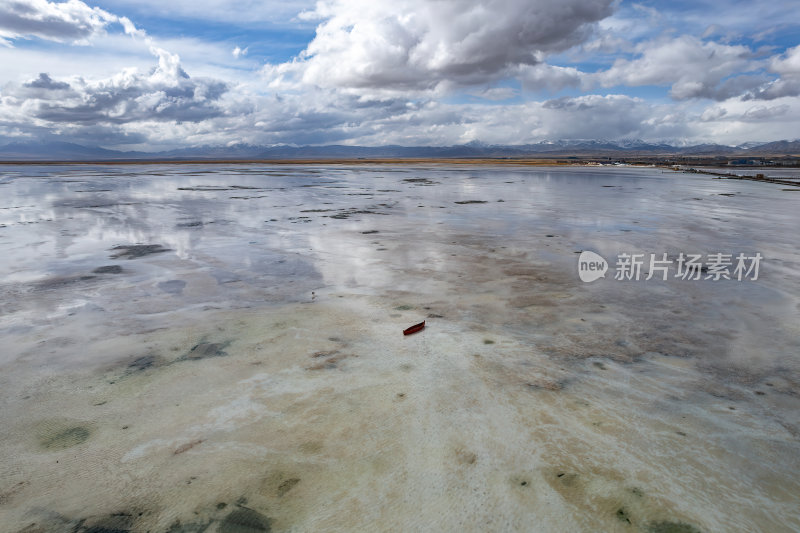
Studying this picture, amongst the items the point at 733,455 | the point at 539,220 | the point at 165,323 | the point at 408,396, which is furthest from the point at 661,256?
the point at 165,323

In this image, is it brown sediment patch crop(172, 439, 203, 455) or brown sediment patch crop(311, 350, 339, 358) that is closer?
brown sediment patch crop(172, 439, 203, 455)

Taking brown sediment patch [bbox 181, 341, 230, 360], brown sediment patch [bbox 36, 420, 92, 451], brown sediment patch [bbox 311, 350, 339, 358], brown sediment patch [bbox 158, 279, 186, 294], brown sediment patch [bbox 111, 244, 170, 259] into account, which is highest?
brown sediment patch [bbox 311, 350, 339, 358]

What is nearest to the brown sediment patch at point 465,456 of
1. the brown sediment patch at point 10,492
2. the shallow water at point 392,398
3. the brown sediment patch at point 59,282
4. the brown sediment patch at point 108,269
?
the shallow water at point 392,398

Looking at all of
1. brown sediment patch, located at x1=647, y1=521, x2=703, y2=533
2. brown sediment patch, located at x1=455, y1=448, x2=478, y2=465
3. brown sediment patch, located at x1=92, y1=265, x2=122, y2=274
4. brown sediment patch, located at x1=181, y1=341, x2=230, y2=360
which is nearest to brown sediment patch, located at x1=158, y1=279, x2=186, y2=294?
brown sediment patch, located at x1=92, y1=265, x2=122, y2=274

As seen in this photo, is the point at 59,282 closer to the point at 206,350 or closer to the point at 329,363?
the point at 206,350

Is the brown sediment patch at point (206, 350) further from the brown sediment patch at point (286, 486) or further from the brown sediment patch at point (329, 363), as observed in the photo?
the brown sediment patch at point (286, 486)

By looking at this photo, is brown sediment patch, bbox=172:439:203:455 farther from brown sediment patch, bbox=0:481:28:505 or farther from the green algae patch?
brown sediment patch, bbox=0:481:28:505
